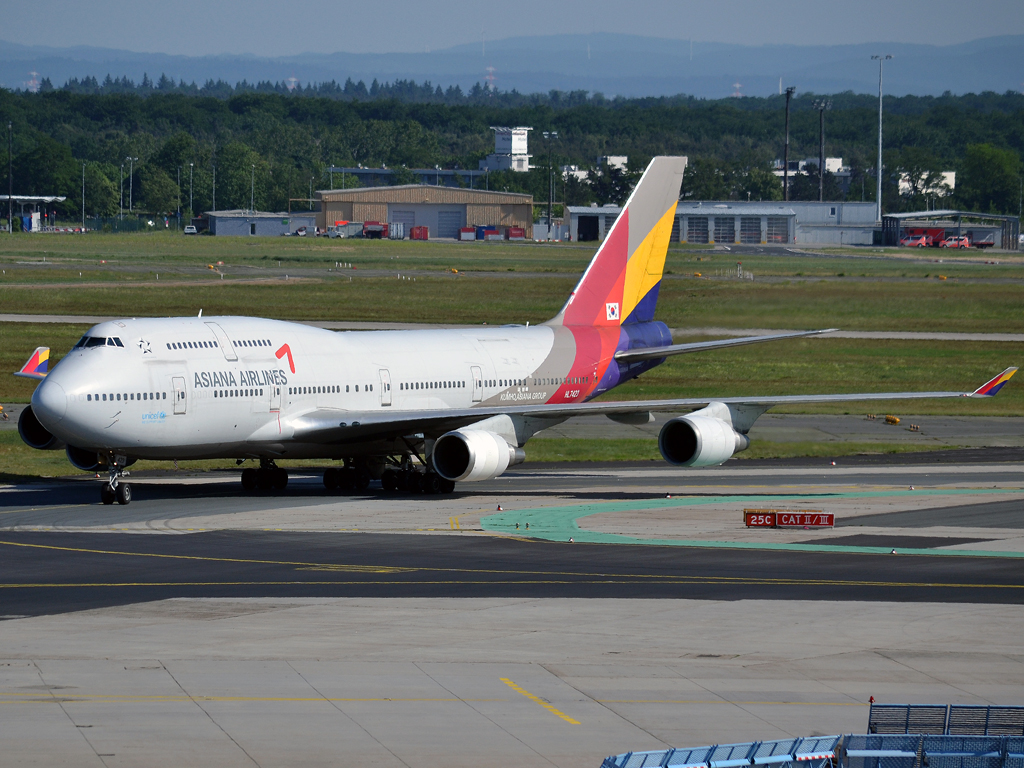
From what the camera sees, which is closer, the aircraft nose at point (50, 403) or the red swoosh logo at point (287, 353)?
the aircraft nose at point (50, 403)

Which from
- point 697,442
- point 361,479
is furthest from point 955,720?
point 361,479

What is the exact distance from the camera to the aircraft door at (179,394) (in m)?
39.9

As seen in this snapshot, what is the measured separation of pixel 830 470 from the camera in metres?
51.3

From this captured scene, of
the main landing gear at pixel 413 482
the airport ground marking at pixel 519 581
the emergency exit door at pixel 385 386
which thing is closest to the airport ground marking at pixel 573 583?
the airport ground marking at pixel 519 581

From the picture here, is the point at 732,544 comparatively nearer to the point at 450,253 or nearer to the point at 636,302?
the point at 636,302

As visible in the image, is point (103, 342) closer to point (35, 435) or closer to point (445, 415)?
point (35, 435)

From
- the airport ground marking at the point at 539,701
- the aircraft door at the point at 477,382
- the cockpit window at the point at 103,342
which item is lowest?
the airport ground marking at the point at 539,701

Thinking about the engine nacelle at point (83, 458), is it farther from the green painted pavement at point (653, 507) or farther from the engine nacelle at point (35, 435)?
the green painted pavement at point (653, 507)

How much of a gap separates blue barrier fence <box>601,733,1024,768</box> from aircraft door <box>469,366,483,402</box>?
3254 cm

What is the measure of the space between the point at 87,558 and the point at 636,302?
86.1 feet

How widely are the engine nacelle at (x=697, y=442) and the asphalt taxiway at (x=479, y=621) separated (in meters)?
1.50

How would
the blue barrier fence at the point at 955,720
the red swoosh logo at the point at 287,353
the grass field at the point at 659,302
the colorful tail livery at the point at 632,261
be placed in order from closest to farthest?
the blue barrier fence at the point at 955,720 → the red swoosh logo at the point at 287,353 → the colorful tail livery at the point at 632,261 → the grass field at the point at 659,302

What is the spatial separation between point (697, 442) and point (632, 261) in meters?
12.9

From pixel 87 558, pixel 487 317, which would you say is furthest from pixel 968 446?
pixel 487 317
